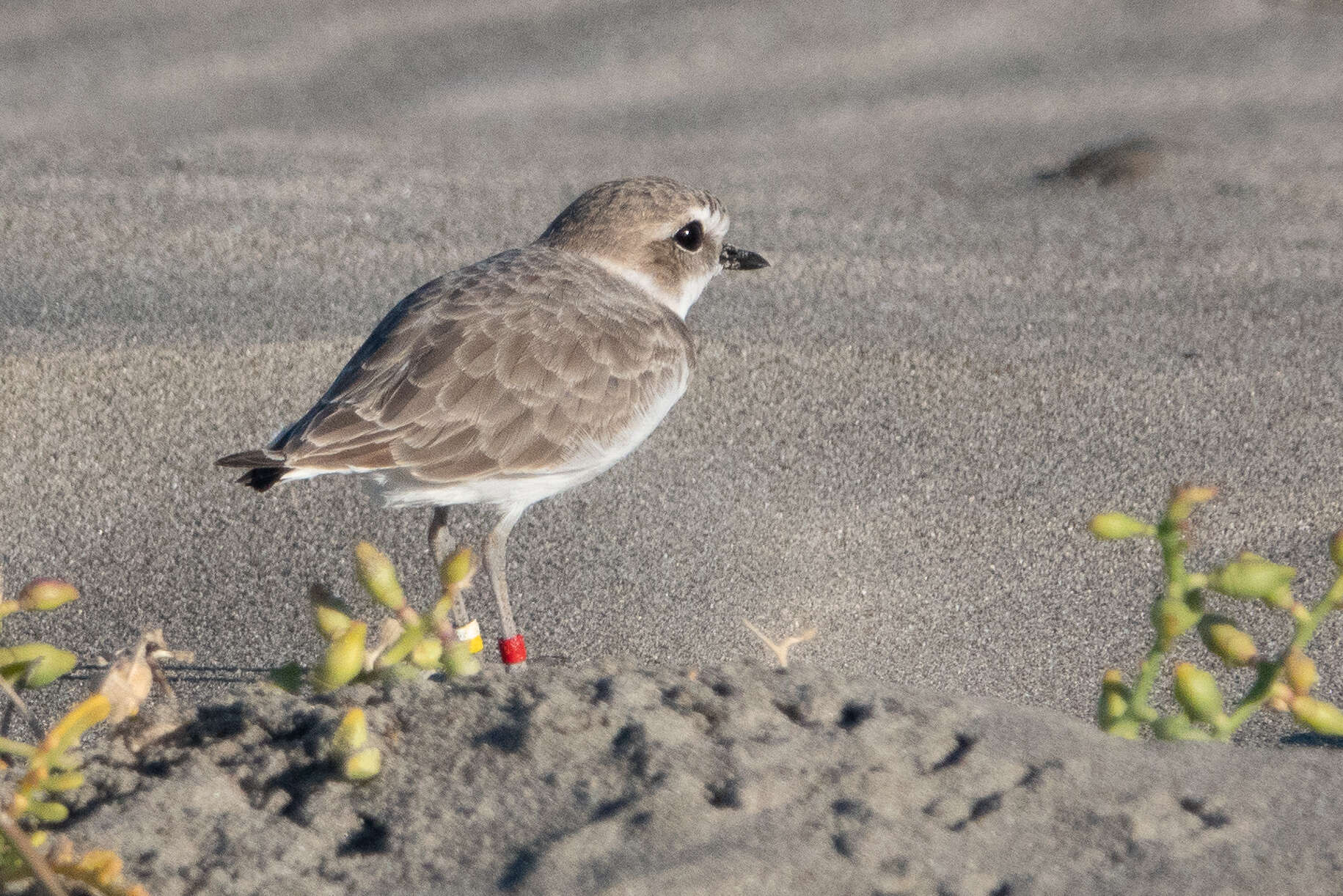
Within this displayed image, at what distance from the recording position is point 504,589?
2.78 meters

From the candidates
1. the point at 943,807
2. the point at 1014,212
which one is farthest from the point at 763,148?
the point at 943,807

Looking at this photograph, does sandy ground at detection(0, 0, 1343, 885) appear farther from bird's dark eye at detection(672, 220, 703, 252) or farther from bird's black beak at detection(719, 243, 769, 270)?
bird's dark eye at detection(672, 220, 703, 252)

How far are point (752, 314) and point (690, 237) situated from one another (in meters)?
1.07

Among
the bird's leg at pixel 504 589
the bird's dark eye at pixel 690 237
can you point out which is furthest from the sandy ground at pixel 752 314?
the bird's dark eye at pixel 690 237

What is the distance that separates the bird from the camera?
8.58ft

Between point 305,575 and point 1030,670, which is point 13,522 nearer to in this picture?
point 305,575

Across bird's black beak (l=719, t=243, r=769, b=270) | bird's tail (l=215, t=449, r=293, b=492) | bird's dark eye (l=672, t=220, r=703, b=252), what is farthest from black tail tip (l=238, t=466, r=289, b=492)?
bird's black beak (l=719, t=243, r=769, b=270)

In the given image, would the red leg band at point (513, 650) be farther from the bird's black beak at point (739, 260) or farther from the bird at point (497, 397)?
the bird's black beak at point (739, 260)

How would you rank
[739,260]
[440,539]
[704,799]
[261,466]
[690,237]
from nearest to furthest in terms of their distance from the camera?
[704,799] → [261,466] → [440,539] → [690,237] → [739,260]

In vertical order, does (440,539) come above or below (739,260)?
below

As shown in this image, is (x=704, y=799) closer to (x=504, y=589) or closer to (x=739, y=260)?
(x=504, y=589)

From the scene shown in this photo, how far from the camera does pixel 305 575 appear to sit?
3025 millimetres

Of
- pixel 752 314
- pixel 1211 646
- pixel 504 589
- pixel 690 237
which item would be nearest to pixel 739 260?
pixel 690 237

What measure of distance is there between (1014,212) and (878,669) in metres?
3.43
